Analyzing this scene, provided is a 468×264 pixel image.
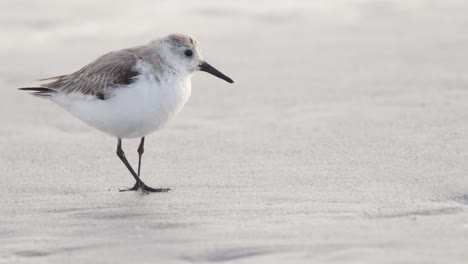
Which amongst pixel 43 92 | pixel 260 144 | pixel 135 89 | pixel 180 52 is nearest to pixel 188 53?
pixel 180 52

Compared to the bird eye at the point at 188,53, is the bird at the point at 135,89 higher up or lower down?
lower down

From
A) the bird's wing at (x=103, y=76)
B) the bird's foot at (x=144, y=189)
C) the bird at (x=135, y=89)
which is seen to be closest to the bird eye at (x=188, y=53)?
the bird at (x=135, y=89)

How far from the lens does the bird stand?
224 inches

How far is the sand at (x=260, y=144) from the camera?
4594 millimetres

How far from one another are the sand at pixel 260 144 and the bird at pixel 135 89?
1.27 ft

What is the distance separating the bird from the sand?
387mm

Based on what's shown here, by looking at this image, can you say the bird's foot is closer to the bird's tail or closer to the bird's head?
the bird's head

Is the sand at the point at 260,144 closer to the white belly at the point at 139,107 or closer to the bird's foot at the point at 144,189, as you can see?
the bird's foot at the point at 144,189

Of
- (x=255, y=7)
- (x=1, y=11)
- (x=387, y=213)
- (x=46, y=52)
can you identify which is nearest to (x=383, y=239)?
(x=387, y=213)

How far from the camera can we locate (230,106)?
289 inches

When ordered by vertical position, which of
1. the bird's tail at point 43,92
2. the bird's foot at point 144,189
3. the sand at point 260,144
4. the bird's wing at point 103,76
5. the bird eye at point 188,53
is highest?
the bird eye at point 188,53

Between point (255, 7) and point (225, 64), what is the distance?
1683 mm

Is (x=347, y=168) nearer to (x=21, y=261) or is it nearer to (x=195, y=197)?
(x=195, y=197)

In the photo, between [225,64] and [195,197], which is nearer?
[195,197]
